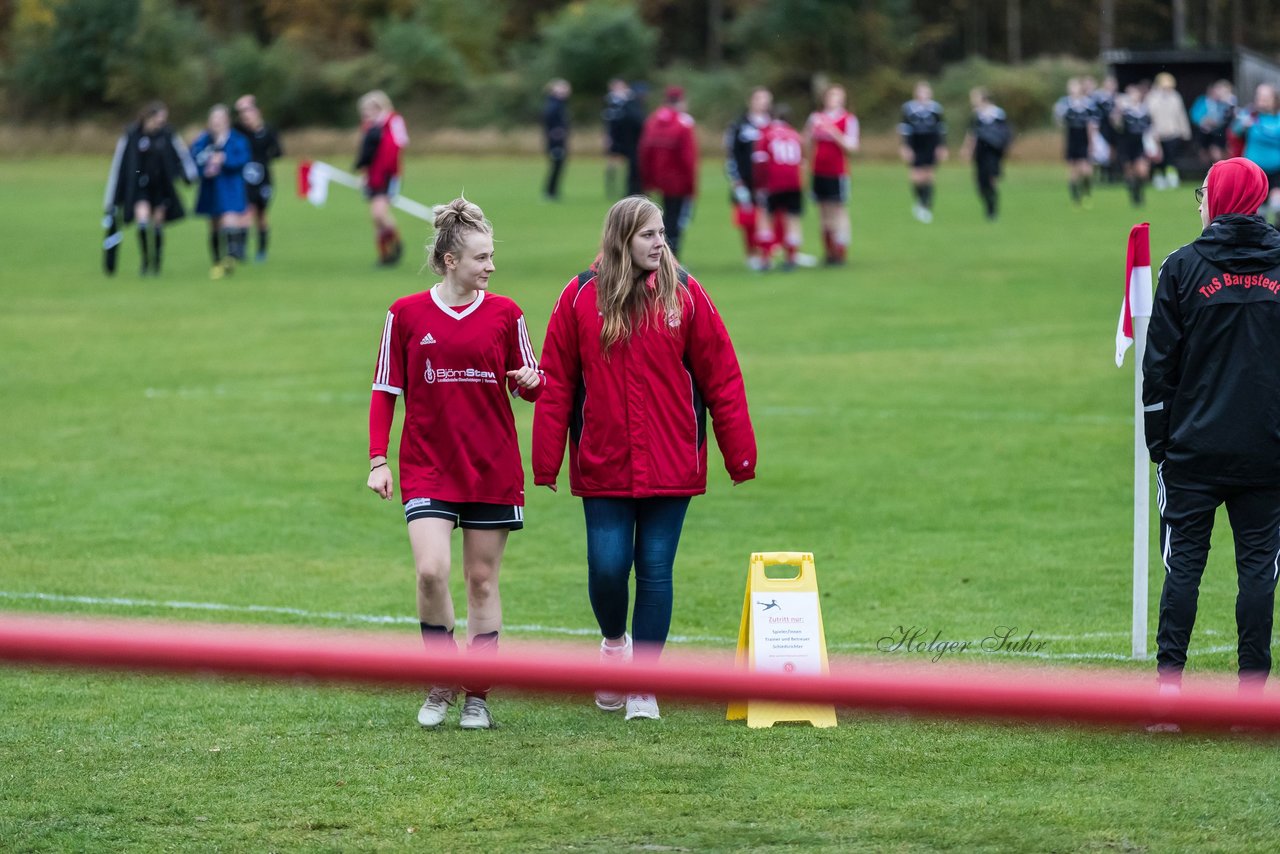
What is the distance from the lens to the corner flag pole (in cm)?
695

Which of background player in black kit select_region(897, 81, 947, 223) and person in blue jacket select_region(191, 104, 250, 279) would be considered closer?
person in blue jacket select_region(191, 104, 250, 279)

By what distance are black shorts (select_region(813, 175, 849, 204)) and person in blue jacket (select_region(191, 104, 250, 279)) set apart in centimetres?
790

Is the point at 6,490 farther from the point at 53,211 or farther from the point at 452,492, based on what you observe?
the point at 53,211

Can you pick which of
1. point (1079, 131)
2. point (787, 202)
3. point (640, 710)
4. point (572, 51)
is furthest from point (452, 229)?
point (572, 51)

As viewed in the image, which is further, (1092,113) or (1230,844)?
(1092,113)

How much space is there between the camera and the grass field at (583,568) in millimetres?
5375

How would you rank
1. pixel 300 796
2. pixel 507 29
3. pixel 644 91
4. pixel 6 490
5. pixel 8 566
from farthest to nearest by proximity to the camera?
pixel 507 29
pixel 644 91
pixel 6 490
pixel 8 566
pixel 300 796

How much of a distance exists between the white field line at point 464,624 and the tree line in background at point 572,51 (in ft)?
177

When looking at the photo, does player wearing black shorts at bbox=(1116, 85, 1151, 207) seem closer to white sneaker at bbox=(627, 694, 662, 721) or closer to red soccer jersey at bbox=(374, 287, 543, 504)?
white sneaker at bbox=(627, 694, 662, 721)

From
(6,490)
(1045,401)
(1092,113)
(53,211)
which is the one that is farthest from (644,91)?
(6,490)

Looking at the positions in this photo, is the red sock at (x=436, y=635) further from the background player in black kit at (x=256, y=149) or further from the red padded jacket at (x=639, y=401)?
the background player in black kit at (x=256, y=149)

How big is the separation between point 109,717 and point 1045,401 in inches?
389

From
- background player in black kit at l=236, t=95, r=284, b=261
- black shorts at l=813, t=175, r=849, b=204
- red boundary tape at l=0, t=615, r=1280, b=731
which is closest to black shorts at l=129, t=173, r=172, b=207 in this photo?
background player in black kit at l=236, t=95, r=284, b=261

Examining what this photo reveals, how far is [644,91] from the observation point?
3425 cm
